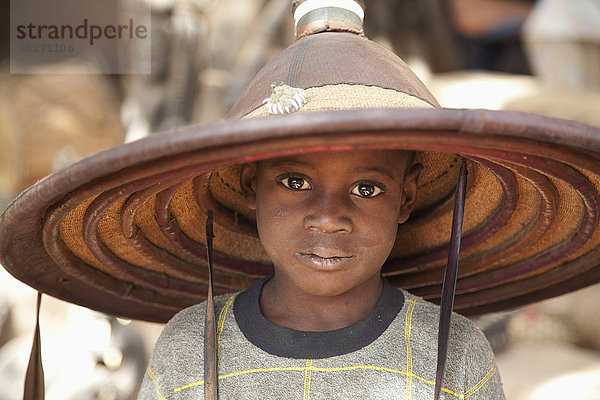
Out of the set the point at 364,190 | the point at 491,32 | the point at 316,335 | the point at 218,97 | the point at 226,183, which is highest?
the point at 491,32

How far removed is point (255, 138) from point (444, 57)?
407cm

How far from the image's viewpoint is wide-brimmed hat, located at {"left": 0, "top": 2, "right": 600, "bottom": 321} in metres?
0.91

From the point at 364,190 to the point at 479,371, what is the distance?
0.36 meters

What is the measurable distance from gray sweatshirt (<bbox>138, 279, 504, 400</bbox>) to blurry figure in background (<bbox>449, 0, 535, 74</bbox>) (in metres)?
4.13

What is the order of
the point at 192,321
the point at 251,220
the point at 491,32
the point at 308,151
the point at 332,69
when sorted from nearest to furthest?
the point at 308,151 → the point at 332,69 → the point at 192,321 → the point at 251,220 → the point at 491,32

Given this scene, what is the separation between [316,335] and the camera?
1.31 meters

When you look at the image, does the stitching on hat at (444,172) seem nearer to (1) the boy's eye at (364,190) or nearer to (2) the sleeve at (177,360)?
(1) the boy's eye at (364,190)

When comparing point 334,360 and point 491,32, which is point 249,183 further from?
point 491,32

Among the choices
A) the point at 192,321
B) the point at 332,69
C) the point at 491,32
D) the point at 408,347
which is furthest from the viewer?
the point at 491,32

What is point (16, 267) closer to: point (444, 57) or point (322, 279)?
point (322, 279)

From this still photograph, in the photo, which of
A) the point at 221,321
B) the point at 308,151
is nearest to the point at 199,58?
the point at 221,321

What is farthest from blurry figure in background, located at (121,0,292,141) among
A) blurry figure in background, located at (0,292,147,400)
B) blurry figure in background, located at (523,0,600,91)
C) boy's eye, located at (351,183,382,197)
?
boy's eye, located at (351,183,382,197)

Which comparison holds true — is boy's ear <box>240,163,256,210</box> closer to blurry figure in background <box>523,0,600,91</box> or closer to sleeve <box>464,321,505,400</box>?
sleeve <box>464,321,505,400</box>

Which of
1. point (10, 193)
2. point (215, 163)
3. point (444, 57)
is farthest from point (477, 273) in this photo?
point (444, 57)
